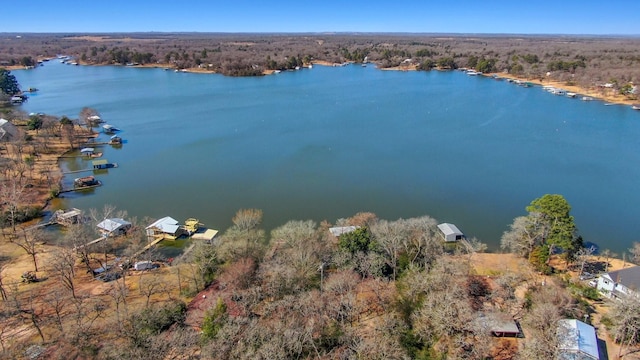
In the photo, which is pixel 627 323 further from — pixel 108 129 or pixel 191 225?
pixel 108 129

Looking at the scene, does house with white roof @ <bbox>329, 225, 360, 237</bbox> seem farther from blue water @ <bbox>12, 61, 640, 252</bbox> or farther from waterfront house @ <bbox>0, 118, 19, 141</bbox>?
waterfront house @ <bbox>0, 118, 19, 141</bbox>

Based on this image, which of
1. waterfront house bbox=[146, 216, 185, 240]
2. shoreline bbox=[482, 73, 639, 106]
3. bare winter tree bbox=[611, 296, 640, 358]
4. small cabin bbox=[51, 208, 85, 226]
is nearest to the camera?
bare winter tree bbox=[611, 296, 640, 358]

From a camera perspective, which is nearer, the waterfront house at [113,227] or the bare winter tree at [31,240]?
the bare winter tree at [31,240]

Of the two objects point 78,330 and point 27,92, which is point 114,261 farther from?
Result: point 27,92

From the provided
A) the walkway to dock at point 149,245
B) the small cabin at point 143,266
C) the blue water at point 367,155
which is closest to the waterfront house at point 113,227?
the walkway to dock at point 149,245

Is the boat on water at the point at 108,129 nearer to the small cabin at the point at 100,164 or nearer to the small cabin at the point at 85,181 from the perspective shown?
the small cabin at the point at 100,164

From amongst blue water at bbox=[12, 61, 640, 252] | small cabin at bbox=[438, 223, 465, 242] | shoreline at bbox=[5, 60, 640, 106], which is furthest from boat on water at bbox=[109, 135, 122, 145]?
shoreline at bbox=[5, 60, 640, 106]

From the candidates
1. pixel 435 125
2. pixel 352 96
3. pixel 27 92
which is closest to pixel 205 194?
pixel 435 125
